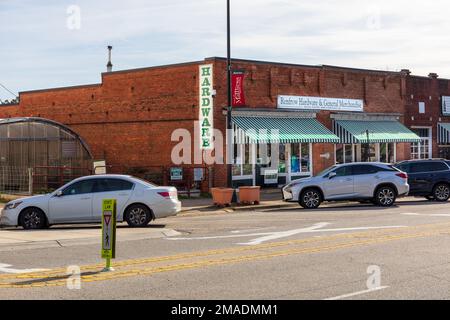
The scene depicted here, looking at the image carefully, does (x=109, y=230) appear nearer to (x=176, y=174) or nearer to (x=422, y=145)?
(x=176, y=174)

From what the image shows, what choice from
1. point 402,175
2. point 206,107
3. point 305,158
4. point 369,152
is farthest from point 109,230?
point 369,152

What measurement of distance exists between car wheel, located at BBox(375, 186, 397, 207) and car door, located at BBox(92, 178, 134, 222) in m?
10.1

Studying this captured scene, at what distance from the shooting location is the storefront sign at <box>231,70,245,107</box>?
28.2 m

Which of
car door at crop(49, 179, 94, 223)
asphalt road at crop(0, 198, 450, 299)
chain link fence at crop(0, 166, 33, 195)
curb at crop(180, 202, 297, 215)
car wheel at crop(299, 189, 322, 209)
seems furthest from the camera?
chain link fence at crop(0, 166, 33, 195)

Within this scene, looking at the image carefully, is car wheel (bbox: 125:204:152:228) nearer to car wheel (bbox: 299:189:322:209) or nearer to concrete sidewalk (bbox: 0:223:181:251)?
concrete sidewalk (bbox: 0:223:181:251)

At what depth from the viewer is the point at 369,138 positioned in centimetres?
3397

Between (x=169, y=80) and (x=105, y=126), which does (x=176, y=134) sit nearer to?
(x=169, y=80)

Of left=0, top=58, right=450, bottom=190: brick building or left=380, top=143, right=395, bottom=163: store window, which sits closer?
left=0, top=58, right=450, bottom=190: brick building

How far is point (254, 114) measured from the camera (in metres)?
29.8

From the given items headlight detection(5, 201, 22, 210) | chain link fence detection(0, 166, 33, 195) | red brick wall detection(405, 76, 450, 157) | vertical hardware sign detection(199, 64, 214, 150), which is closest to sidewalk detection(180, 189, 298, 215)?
vertical hardware sign detection(199, 64, 214, 150)

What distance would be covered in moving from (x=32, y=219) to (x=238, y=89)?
533 inches

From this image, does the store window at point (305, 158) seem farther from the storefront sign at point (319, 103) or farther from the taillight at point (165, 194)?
the taillight at point (165, 194)

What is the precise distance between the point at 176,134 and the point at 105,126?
5623mm

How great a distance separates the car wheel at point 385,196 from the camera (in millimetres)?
23219
